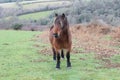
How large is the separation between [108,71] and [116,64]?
1908 mm

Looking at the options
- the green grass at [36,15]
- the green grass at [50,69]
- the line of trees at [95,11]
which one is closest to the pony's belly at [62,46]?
the green grass at [50,69]

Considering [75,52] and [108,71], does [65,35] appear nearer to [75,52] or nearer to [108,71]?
[108,71]

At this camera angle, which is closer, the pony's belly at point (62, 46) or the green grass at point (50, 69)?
the green grass at point (50, 69)

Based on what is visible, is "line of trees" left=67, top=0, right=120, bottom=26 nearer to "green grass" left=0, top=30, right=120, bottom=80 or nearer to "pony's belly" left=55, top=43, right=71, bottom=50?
"green grass" left=0, top=30, right=120, bottom=80

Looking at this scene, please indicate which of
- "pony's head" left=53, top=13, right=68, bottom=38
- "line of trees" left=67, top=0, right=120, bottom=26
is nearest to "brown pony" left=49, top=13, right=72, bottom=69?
"pony's head" left=53, top=13, right=68, bottom=38

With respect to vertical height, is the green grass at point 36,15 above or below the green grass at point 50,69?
below

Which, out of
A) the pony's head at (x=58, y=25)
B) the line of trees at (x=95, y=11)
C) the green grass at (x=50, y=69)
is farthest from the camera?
the line of trees at (x=95, y=11)

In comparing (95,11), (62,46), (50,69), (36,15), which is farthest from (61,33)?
(36,15)

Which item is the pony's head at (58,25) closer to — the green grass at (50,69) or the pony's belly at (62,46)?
the pony's belly at (62,46)

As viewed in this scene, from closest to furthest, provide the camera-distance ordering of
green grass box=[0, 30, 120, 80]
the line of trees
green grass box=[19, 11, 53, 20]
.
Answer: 1. green grass box=[0, 30, 120, 80]
2. the line of trees
3. green grass box=[19, 11, 53, 20]

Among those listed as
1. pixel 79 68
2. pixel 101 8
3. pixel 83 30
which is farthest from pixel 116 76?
pixel 101 8

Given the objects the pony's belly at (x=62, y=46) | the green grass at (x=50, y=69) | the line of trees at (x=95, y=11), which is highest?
the pony's belly at (x=62, y=46)

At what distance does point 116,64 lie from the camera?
45.3 ft

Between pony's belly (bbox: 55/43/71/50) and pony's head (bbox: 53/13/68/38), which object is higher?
pony's head (bbox: 53/13/68/38)
